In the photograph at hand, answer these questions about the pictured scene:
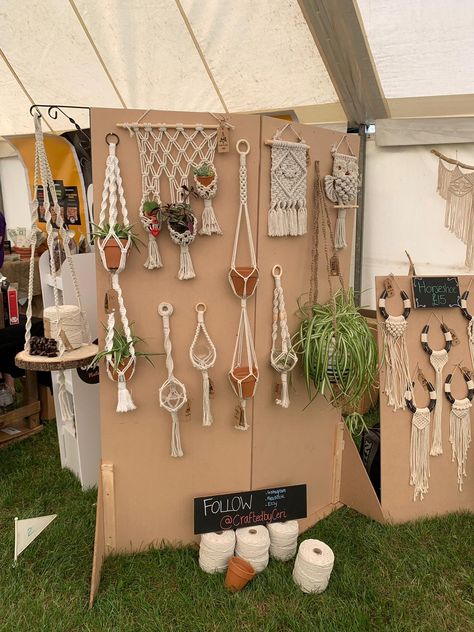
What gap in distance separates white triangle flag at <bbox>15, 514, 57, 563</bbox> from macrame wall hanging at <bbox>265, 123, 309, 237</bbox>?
1.40 meters

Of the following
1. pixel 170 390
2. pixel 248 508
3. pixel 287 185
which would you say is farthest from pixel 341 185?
pixel 248 508

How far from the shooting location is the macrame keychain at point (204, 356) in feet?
5.75

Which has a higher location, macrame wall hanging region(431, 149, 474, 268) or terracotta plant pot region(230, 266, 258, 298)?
macrame wall hanging region(431, 149, 474, 268)

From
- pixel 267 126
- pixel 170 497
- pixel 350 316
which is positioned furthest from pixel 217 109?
pixel 170 497

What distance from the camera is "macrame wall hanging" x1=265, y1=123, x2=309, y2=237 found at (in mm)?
1712

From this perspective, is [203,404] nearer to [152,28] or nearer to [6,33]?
[152,28]

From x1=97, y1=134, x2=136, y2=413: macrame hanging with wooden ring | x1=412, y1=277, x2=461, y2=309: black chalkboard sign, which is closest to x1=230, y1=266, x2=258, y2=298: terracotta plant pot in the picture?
x1=97, y1=134, x2=136, y2=413: macrame hanging with wooden ring

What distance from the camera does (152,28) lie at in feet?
10.8

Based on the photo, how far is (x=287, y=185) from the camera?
5.72ft

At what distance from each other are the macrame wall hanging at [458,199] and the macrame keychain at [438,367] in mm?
1116

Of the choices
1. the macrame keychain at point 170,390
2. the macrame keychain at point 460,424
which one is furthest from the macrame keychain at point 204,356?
the macrame keychain at point 460,424

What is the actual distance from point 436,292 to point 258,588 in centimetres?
134

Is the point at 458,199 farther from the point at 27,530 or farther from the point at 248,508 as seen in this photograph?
the point at 27,530

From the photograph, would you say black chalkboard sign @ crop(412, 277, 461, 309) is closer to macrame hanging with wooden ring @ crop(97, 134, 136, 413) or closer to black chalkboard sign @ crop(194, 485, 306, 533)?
black chalkboard sign @ crop(194, 485, 306, 533)
